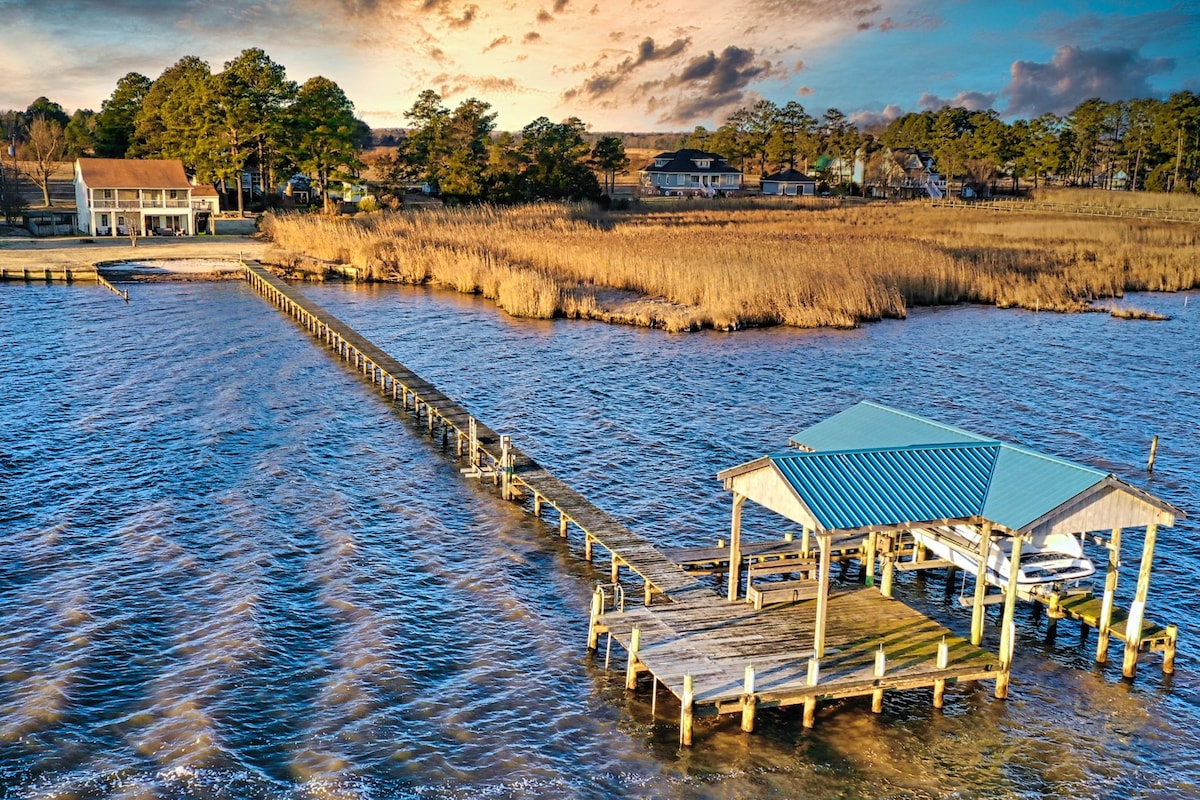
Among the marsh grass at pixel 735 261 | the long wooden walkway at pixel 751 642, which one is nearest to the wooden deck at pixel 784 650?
the long wooden walkway at pixel 751 642

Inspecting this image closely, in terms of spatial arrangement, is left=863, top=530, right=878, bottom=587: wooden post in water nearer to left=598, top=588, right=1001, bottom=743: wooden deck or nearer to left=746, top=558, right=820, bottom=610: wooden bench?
left=598, top=588, right=1001, bottom=743: wooden deck

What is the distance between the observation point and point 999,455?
17.7 metres

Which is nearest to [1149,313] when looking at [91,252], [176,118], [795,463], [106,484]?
[795,463]

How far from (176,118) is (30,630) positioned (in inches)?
3389

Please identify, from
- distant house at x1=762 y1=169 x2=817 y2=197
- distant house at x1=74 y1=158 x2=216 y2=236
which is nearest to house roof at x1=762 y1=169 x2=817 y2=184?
distant house at x1=762 y1=169 x2=817 y2=197

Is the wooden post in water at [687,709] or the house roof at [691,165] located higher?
the house roof at [691,165]

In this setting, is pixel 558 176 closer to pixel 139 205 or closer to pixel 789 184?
pixel 139 205

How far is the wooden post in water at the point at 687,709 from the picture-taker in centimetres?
1482

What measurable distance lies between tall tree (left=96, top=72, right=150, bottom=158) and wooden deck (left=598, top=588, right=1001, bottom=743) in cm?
11012

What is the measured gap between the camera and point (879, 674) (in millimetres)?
15438

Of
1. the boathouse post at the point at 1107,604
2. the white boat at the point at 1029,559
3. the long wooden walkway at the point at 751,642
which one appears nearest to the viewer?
the long wooden walkway at the point at 751,642

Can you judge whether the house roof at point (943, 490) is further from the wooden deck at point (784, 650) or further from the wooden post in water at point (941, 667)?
the wooden deck at point (784, 650)

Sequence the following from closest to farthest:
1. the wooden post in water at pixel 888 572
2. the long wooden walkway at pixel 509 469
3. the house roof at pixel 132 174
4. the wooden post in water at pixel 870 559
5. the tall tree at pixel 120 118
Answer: the wooden post in water at pixel 888 572 → the long wooden walkway at pixel 509 469 → the wooden post in water at pixel 870 559 → the house roof at pixel 132 174 → the tall tree at pixel 120 118

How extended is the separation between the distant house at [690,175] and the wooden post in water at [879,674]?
115589 mm
